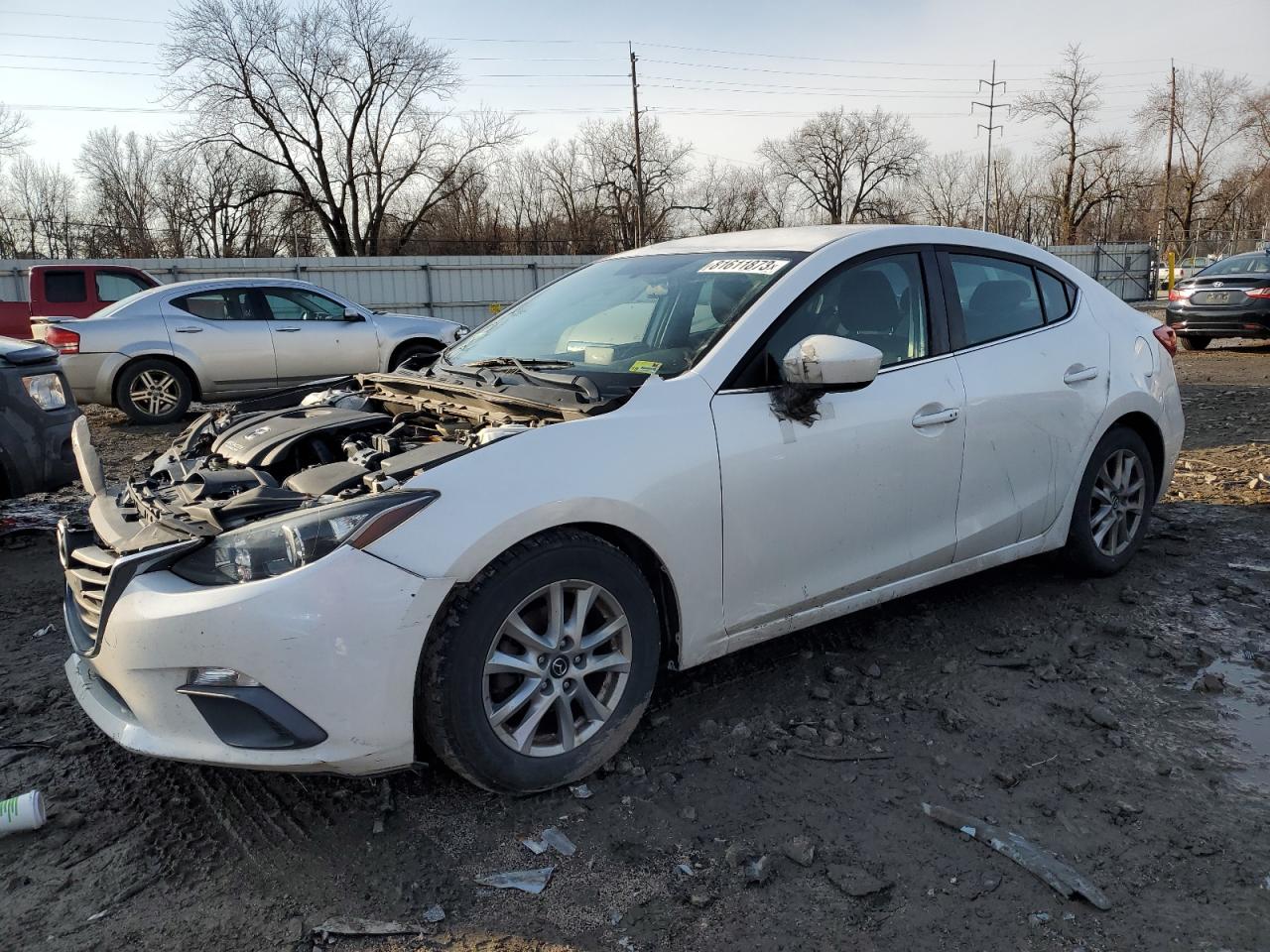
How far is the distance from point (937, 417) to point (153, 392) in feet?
30.4

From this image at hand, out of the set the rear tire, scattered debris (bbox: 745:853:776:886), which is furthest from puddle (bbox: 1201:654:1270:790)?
Result: the rear tire

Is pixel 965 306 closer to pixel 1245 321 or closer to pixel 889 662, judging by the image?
pixel 889 662

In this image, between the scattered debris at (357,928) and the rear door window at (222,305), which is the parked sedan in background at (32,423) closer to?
the scattered debris at (357,928)

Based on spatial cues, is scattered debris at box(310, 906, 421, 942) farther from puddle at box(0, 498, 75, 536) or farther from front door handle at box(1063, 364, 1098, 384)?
puddle at box(0, 498, 75, 536)

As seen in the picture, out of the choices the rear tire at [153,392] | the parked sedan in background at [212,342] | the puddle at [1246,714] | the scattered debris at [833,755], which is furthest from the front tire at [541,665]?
the rear tire at [153,392]

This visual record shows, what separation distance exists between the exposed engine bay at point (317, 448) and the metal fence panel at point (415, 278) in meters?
19.8

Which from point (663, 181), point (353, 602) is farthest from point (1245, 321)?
point (663, 181)

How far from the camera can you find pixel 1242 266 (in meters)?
14.4

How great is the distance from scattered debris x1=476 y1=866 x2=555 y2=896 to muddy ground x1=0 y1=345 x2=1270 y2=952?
26 mm

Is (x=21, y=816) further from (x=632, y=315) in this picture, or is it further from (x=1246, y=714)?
(x=1246, y=714)

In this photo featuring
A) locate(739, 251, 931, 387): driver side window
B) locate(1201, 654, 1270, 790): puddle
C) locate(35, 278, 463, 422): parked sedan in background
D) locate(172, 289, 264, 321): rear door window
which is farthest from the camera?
locate(172, 289, 264, 321): rear door window

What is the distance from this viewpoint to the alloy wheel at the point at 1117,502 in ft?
14.7

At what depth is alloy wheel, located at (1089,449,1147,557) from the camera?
4.47 metres

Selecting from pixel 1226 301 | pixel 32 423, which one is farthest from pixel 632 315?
pixel 1226 301
